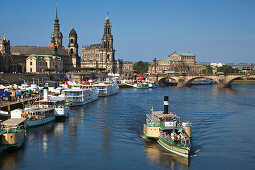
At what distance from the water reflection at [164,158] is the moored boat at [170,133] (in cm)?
51

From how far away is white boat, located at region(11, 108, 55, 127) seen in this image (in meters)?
46.9

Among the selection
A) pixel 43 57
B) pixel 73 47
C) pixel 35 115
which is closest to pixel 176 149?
pixel 35 115

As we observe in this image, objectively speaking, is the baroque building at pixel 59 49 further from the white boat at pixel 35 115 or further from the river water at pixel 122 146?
the white boat at pixel 35 115

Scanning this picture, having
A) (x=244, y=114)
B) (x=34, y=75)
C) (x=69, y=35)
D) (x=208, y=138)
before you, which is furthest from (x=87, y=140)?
(x=69, y=35)

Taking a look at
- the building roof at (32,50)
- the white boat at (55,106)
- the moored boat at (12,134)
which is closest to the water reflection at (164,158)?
the moored boat at (12,134)

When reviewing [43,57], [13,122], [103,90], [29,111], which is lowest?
[13,122]

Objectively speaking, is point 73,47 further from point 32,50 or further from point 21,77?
point 21,77

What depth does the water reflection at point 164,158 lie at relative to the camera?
32.5m

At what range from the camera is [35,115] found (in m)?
48.5

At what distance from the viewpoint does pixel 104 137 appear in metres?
43.1

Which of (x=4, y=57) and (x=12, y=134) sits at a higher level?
(x=4, y=57)

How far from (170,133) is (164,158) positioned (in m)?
4.82

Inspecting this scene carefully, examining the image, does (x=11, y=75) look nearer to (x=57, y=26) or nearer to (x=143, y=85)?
(x=143, y=85)

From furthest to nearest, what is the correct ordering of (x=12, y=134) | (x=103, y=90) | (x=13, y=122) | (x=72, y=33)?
(x=72, y=33) → (x=103, y=90) → (x=13, y=122) → (x=12, y=134)
